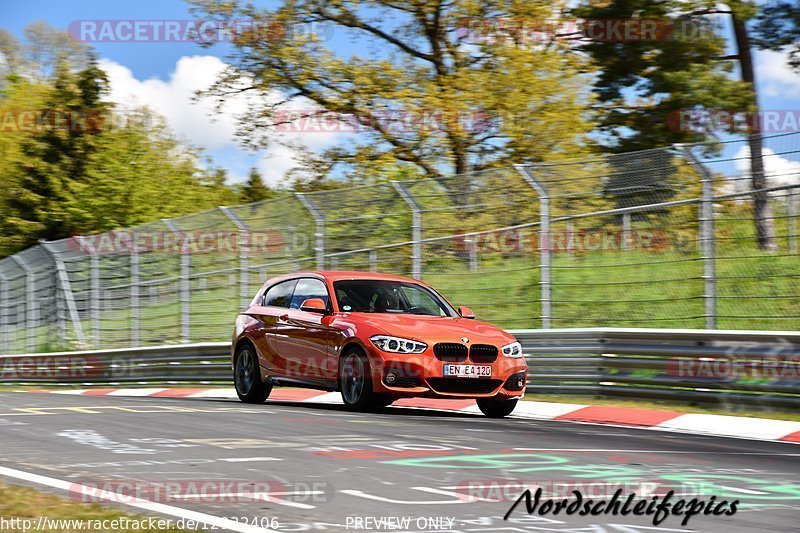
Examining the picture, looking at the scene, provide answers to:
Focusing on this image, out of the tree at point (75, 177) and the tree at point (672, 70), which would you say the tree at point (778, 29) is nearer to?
the tree at point (672, 70)

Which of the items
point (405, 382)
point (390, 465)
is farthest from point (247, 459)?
point (405, 382)

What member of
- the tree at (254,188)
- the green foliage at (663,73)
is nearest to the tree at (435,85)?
the green foliage at (663,73)

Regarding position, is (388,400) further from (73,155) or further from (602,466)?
(73,155)

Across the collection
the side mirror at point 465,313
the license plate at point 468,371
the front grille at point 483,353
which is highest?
the side mirror at point 465,313

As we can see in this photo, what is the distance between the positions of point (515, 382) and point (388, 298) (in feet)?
5.97

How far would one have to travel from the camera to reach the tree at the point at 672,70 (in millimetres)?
31141

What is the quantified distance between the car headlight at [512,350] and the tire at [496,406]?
50 cm

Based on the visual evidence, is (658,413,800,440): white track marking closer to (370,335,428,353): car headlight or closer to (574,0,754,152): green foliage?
(370,335,428,353): car headlight

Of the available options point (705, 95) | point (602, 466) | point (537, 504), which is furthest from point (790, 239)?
point (705, 95)

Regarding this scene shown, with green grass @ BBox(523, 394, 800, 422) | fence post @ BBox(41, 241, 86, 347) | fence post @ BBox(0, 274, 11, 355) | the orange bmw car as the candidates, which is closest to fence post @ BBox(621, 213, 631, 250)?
green grass @ BBox(523, 394, 800, 422)

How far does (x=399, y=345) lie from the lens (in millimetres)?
12320

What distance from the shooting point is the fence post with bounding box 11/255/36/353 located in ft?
101

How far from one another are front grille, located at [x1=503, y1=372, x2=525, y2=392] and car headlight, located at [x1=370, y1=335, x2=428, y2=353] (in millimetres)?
1055

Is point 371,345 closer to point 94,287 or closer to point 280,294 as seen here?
point 280,294
